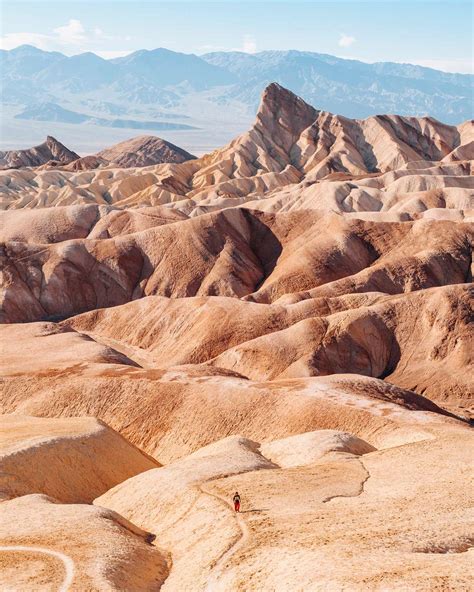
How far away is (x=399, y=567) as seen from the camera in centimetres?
2561

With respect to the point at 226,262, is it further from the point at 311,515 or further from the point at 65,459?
the point at 311,515

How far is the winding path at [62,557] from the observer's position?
1113 inches

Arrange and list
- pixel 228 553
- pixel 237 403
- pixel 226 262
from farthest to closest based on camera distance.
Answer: pixel 226 262 → pixel 237 403 → pixel 228 553

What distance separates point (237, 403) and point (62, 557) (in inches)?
1209

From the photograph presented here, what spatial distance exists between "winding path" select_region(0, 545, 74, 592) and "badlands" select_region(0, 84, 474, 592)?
12cm

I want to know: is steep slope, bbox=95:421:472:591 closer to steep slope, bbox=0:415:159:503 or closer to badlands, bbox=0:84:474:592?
badlands, bbox=0:84:474:592

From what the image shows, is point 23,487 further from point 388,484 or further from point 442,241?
point 442,241

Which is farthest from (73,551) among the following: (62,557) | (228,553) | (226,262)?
(226,262)

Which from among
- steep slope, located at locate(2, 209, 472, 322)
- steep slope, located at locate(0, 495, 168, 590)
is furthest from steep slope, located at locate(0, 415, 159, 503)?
steep slope, located at locate(2, 209, 472, 322)

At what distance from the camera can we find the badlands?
30.2 meters

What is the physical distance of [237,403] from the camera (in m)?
60.8

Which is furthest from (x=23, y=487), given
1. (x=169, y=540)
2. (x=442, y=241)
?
(x=442, y=241)

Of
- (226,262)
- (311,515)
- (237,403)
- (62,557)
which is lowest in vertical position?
(226,262)

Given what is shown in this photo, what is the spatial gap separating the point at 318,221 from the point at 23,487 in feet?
282
